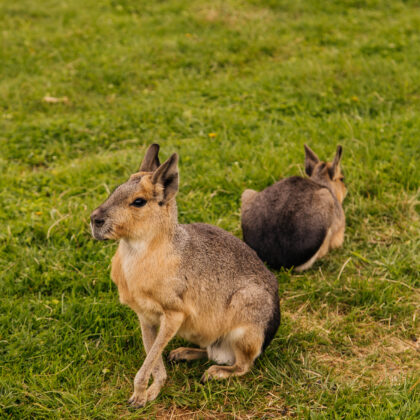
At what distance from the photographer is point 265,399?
10.2ft

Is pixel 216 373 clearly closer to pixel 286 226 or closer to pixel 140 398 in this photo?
pixel 140 398

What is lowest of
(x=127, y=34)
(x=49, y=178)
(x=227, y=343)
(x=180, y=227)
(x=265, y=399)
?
(x=265, y=399)

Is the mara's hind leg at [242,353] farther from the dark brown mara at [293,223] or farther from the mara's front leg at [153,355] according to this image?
the dark brown mara at [293,223]

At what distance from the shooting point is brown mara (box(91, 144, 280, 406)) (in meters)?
2.87

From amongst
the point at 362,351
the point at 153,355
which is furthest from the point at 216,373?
the point at 362,351

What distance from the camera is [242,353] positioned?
3.21m

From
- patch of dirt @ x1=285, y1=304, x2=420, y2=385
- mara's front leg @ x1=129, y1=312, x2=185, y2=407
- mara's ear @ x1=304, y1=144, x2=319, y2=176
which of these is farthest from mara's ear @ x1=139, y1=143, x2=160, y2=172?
mara's ear @ x1=304, y1=144, x2=319, y2=176

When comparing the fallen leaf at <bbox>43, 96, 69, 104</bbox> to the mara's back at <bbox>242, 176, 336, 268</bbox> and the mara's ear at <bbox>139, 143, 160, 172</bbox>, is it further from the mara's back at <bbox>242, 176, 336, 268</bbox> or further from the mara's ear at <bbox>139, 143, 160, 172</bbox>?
the mara's ear at <bbox>139, 143, 160, 172</bbox>

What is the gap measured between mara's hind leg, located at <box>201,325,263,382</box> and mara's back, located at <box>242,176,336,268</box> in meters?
0.99

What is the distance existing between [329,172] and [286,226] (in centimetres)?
90

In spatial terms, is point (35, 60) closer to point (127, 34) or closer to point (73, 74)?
point (73, 74)

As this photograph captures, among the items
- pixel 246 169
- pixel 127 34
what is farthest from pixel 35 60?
pixel 246 169

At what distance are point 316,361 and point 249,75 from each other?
181 inches

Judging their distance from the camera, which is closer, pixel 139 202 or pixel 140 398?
pixel 139 202
